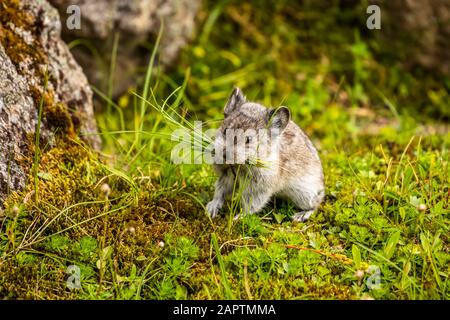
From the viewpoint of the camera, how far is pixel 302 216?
521 cm

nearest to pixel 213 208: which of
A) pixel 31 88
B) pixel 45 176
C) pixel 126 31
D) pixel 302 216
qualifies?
pixel 302 216

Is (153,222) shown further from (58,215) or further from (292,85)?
(292,85)

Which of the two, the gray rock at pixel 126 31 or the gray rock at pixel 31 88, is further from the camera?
the gray rock at pixel 126 31

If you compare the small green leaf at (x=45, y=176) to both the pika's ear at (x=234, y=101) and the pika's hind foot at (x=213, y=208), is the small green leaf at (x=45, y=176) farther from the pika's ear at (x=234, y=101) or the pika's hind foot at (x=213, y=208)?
the pika's ear at (x=234, y=101)

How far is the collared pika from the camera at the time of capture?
195 inches

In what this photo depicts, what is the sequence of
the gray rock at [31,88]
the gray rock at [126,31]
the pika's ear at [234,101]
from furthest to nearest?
the gray rock at [126,31] → the pika's ear at [234,101] → the gray rock at [31,88]

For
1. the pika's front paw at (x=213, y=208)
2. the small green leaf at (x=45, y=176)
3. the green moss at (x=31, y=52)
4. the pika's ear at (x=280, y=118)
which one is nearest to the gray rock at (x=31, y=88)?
the green moss at (x=31, y=52)

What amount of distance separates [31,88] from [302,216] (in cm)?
270

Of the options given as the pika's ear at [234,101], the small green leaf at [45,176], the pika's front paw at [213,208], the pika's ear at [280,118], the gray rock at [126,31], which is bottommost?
the pika's front paw at [213,208]

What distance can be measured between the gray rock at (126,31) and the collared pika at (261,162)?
3107mm

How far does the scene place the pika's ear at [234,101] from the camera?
17.3 ft

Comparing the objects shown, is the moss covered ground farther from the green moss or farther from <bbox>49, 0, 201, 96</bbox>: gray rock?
<bbox>49, 0, 201, 96</bbox>: gray rock
